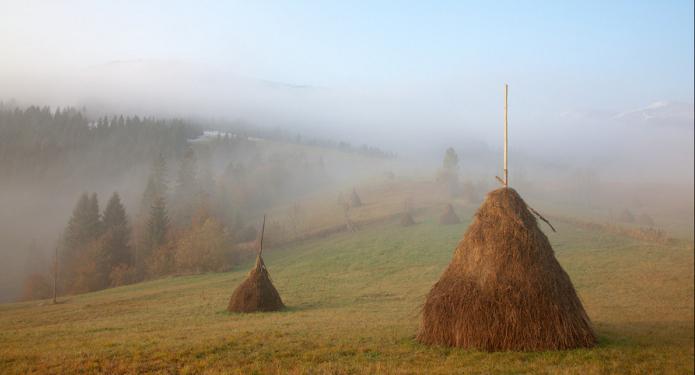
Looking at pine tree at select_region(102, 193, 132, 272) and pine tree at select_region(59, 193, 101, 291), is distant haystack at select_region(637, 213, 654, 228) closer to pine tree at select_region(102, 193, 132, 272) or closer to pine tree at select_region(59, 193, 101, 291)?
pine tree at select_region(102, 193, 132, 272)

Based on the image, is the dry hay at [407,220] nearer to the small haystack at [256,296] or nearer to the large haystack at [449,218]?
the large haystack at [449,218]

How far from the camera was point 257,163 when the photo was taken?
150375 millimetres

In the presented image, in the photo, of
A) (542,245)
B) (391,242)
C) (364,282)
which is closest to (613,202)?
(391,242)

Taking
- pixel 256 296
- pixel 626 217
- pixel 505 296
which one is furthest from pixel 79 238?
pixel 626 217

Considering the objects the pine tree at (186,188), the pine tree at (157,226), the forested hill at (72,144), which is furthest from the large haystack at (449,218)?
the forested hill at (72,144)

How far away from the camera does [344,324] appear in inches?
844

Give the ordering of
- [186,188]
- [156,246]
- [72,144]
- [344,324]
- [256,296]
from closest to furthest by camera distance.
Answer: [344,324] < [256,296] < [156,246] < [186,188] < [72,144]

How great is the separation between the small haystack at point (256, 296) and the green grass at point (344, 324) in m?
1.20

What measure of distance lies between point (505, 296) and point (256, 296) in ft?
59.7

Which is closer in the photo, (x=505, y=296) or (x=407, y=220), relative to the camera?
(x=505, y=296)

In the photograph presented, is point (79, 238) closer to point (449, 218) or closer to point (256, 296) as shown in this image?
point (256, 296)

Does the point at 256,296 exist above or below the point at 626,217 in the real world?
above

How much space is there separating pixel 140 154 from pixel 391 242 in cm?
11080

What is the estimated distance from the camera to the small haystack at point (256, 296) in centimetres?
2823
